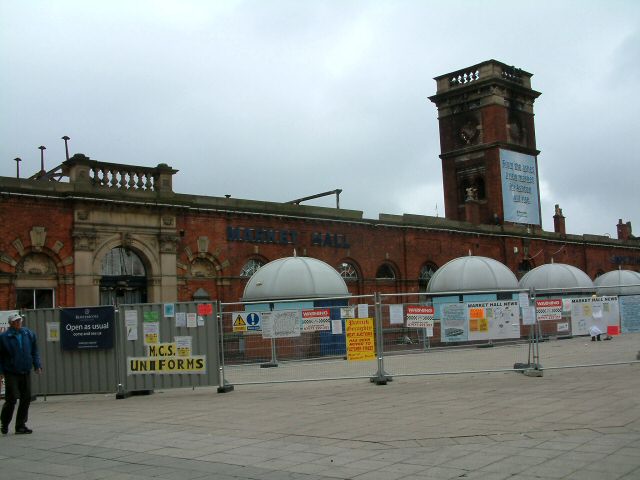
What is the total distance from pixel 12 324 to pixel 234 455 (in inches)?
186

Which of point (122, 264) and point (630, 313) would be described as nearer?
point (630, 313)

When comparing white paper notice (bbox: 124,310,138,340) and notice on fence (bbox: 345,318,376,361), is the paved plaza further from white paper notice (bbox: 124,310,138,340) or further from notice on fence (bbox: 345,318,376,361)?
white paper notice (bbox: 124,310,138,340)

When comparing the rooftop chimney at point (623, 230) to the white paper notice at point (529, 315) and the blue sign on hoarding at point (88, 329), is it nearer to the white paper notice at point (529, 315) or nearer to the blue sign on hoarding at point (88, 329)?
the white paper notice at point (529, 315)

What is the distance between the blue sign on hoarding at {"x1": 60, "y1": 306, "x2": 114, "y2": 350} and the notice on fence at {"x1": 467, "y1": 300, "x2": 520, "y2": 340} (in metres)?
7.56

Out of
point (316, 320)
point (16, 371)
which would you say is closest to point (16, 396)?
point (16, 371)

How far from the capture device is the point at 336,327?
16.0 metres

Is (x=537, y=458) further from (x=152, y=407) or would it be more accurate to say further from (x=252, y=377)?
(x=252, y=377)

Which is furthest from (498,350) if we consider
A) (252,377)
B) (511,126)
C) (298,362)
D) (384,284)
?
(511,126)

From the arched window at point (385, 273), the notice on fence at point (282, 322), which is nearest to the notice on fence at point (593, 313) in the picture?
the notice on fence at point (282, 322)

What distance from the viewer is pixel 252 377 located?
677 inches

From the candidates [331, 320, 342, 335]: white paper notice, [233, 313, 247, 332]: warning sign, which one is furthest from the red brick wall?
[331, 320, 342, 335]: white paper notice

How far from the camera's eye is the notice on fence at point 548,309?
1672 centimetres

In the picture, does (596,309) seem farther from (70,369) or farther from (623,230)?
(623,230)

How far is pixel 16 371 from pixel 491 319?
969 cm
